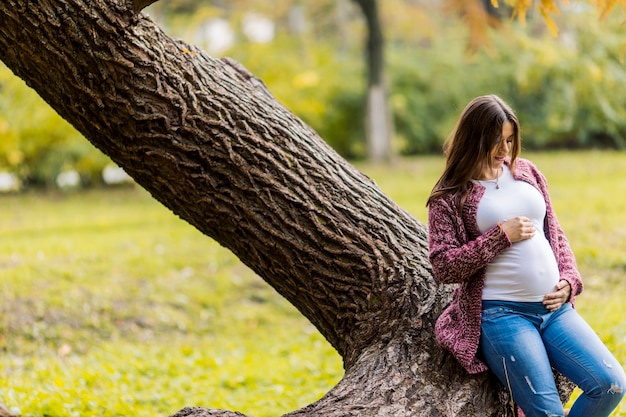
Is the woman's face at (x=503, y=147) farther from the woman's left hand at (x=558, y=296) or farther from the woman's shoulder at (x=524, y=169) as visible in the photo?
the woman's left hand at (x=558, y=296)

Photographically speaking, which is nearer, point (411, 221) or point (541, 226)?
point (541, 226)

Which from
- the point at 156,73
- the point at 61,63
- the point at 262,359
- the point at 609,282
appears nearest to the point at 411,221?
the point at 156,73

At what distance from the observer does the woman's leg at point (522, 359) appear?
11.0ft

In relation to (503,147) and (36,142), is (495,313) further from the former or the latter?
(36,142)

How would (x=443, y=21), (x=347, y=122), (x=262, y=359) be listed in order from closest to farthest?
1. (x=262, y=359)
2. (x=347, y=122)
3. (x=443, y=21)

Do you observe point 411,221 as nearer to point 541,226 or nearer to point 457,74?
point 541,226

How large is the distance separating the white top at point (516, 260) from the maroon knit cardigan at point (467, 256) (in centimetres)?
4

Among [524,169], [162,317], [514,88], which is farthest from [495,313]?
[514,88]

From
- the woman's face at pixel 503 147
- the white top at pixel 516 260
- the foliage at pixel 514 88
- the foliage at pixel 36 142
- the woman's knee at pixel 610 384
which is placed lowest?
the woman's knee at pixel 610 384

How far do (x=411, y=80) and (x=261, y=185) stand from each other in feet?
55.5

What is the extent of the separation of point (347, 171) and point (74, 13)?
1.51m

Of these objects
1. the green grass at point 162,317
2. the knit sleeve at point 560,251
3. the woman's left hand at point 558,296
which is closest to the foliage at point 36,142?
the green grass at point 162,317

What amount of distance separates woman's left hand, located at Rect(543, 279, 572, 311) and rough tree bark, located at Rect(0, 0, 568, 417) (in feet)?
1.53

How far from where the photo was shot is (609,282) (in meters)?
7.92
